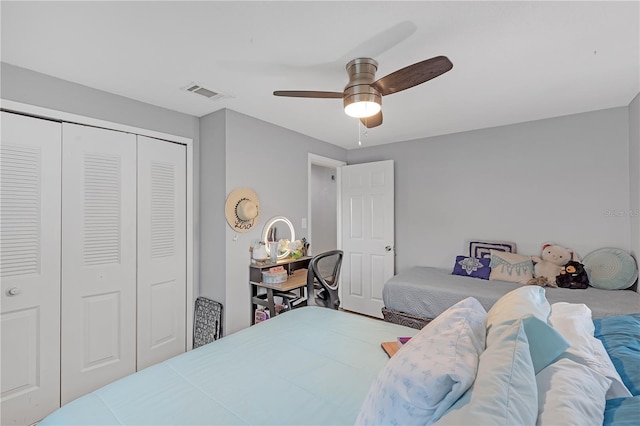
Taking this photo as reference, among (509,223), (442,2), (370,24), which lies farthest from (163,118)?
(509,223)

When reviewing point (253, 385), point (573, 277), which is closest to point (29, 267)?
point (253, 385)

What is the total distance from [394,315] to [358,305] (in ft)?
3.85

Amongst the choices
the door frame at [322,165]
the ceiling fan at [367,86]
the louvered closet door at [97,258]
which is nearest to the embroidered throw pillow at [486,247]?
the door frame at [322,165]

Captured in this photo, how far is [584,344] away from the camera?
1.08 metres

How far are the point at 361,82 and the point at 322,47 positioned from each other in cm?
30

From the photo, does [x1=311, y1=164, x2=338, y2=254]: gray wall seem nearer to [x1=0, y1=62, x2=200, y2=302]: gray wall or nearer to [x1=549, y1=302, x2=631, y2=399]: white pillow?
[x1=0, y1=62, x2=200, y2=302]: gray wall

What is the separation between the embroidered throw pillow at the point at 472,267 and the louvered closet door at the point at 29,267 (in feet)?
12.0

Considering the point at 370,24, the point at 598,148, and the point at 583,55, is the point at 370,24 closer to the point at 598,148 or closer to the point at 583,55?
the point at 583,55

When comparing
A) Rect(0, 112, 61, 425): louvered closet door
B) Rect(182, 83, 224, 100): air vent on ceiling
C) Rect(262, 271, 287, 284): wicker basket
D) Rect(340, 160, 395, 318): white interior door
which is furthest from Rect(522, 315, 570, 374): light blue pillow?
Rect(340, 160, 395, 318): white interior door

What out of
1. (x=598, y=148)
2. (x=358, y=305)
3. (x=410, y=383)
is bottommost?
(x=358, y=305)

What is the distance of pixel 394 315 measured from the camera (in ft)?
9.67

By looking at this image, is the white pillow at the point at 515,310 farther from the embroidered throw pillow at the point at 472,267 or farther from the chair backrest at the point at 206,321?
the chair backrest at the point at 206,321

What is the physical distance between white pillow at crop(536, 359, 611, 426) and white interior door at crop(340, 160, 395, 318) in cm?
294

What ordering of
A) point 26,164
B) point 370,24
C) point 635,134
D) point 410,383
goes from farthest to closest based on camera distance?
1. point 635,134
2. point 26,164
3. point 370,24
4. point 410,383
